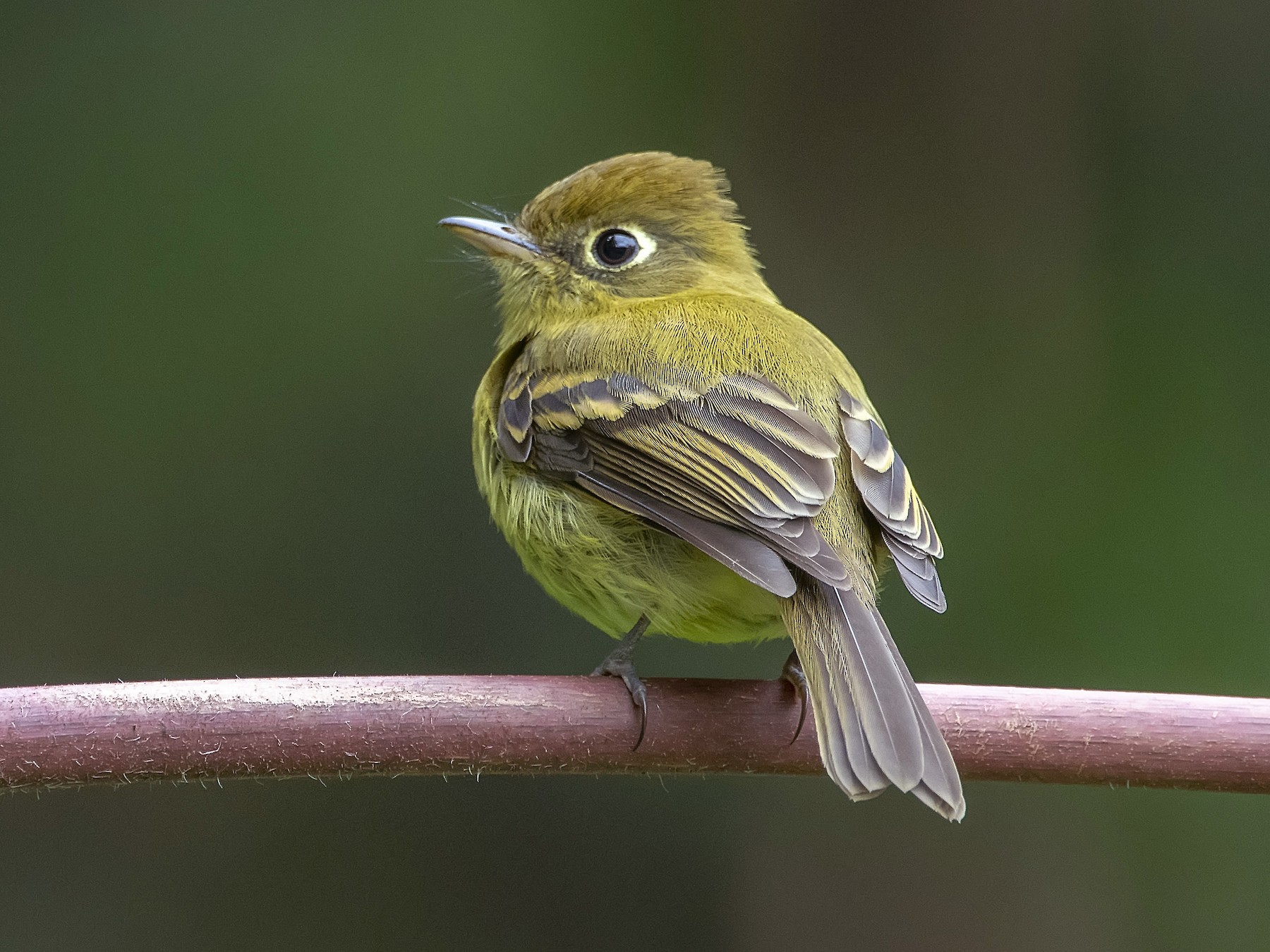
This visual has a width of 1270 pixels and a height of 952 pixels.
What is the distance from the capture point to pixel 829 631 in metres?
2.98

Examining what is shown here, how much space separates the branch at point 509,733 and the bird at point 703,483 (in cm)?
14

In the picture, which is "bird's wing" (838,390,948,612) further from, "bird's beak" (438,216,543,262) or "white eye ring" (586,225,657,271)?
"bird's beak" (438,216,543,262)

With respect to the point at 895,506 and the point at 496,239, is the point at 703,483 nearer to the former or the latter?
the point at 895,506

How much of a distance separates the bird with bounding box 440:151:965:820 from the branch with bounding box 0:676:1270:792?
144 millimetres

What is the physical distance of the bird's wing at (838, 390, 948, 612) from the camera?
3.18 metres

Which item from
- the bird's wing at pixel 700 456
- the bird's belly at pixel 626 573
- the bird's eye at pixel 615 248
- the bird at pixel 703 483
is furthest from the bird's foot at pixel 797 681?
the bird's eye at pixel 615 248

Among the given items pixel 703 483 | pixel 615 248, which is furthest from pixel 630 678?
pixel 615 248

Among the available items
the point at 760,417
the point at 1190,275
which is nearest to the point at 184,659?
the point at 760,417

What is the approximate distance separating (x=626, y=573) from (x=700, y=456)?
33cm

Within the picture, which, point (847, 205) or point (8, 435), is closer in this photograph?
point (8, 435)

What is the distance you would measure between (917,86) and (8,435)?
421 centimetres

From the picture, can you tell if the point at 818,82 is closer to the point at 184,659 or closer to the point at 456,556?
the point at 456,556

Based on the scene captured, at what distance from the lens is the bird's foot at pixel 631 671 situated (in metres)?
2.94

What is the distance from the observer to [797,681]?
3.19 meters
